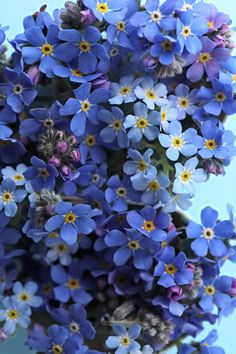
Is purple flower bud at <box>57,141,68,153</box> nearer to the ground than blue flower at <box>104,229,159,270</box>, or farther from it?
farther from it

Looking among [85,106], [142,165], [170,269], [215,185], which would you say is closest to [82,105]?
[85,106]

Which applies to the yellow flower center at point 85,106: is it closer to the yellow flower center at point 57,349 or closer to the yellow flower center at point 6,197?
the yellow flower center at point 6,197

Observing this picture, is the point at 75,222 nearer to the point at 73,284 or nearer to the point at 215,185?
the point at 73,284

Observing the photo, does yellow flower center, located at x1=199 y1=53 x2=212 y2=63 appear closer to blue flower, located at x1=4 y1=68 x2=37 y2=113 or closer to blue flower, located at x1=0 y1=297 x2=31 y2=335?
blue flower, located at x1=4 y1=68 x2=37 y2=113

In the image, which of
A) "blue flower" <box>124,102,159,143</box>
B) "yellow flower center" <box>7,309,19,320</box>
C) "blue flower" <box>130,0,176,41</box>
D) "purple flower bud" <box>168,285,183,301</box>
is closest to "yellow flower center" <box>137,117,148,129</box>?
"blue flower" <box>124,102,159,143</box>

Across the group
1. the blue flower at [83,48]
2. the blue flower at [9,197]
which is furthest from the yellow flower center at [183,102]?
the blue flower at [9,197]
